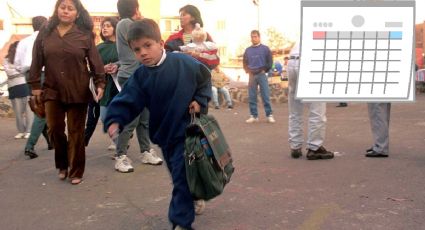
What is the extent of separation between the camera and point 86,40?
5207 millimetres

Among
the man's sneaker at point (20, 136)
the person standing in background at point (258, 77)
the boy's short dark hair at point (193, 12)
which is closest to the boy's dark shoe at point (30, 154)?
the man's sneaker at point (20, 136)

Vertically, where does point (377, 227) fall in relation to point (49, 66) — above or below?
below

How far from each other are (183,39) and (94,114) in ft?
4.96

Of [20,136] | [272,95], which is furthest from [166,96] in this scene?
[272,95]

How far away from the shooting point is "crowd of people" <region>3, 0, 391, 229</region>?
Result: 366 centimetres

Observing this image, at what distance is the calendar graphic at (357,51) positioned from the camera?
298cm

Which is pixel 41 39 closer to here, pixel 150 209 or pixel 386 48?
pixel 150 209

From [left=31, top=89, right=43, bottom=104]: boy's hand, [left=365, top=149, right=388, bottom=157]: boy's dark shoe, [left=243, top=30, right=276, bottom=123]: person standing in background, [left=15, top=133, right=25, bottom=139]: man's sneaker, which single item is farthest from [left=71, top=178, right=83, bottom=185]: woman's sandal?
[left=243, top=30, right=276, bottom=123]: person standing in background

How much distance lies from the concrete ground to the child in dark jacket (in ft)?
1.31

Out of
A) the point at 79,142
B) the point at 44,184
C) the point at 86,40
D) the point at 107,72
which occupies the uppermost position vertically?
the point at 86,40

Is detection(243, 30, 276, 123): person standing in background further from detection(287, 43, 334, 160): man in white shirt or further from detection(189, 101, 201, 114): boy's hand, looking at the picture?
detection(189, 101, 201, 114): boy's hand

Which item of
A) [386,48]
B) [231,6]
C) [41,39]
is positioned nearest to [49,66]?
[41,39]

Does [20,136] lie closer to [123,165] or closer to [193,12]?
[123,165]

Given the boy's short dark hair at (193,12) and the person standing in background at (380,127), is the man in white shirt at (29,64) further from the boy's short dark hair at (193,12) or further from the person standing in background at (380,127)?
the person standing in background at (380,127)
